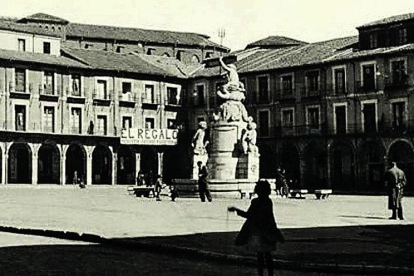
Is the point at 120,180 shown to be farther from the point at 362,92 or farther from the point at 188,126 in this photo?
the point at 362,92

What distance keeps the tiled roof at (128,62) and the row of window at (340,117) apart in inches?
410

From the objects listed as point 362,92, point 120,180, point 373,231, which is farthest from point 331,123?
point 373,231

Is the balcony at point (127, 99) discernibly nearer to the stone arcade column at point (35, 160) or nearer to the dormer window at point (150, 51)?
the stone arcade column at point (35, 160)

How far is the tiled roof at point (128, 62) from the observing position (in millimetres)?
63000

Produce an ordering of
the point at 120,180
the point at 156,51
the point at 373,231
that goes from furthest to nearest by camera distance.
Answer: the point at 156,51, the point at 120,180, the point at 373,231

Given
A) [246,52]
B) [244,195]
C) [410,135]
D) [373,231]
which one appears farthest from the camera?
[246,52]

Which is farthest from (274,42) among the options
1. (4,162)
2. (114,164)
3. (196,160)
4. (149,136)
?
(196,160)

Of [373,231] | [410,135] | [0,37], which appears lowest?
[373,231]

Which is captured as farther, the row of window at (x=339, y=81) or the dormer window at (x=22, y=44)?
the dormer window at (x=22, y=44)

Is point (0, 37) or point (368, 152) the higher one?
point (0, 37)

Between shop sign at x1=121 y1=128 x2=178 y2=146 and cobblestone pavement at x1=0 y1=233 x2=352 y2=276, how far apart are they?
154 ft

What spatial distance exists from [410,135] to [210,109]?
19.5m

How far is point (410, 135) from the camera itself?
166 feet

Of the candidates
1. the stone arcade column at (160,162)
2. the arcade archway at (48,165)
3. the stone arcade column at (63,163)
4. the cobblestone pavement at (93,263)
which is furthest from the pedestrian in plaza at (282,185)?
the arcade archway at (48,165)
